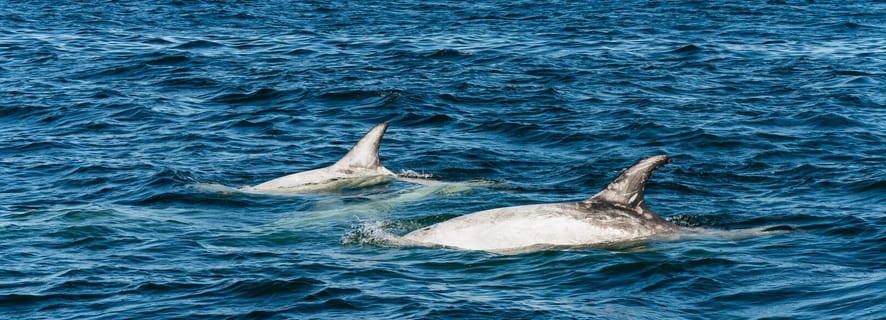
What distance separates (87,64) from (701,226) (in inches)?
907

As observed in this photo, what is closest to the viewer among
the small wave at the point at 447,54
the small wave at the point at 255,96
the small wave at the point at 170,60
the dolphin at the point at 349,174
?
the dolphin at the point at 349,174

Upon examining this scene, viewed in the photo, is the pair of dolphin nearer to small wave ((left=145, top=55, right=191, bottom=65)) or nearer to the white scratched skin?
the white scratched skin

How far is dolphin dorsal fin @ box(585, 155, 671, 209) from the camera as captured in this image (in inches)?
660

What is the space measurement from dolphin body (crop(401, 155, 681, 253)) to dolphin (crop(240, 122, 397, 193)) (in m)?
5.29

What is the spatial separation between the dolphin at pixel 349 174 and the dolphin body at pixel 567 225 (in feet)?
17.3

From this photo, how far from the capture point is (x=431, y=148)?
86.1ft

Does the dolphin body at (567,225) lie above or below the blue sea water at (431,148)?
above

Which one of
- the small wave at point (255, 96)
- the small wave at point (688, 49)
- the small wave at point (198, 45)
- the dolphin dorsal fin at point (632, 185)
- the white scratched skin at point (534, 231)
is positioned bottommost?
the small wave at point (198, 45)

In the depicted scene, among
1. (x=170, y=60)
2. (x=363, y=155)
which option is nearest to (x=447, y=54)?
(x=170, y=60)

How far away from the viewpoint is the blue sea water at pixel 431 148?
50.3 ft

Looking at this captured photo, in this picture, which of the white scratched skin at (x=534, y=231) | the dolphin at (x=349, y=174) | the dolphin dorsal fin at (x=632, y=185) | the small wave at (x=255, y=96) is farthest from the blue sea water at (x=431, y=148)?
the dolphin dorsal fin at (x=632, y=185)

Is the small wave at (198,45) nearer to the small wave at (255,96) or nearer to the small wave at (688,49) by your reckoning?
the small wave at (255,96)

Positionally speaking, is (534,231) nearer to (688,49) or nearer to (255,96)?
(255,96)

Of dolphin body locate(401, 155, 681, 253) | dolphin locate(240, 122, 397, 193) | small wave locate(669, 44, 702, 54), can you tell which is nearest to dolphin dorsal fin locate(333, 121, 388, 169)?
dolphin locate(240, 122, 397, 193)
